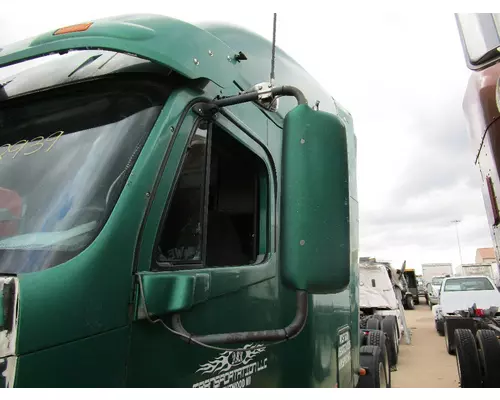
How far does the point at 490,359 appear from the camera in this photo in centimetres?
533

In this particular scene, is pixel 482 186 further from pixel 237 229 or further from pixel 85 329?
pixel 85 329

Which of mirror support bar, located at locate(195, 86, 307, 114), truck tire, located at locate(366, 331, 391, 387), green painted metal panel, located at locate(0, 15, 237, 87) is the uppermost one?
green painted metal panel, located at locate(0, 15, 237, 87)

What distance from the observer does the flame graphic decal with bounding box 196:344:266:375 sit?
1.70m

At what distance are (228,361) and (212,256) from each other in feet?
2.09

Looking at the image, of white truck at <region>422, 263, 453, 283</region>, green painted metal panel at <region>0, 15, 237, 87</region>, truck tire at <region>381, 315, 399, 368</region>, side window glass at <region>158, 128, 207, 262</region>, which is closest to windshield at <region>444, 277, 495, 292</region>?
truck tire at <region>381, 315, 399, 368</region>

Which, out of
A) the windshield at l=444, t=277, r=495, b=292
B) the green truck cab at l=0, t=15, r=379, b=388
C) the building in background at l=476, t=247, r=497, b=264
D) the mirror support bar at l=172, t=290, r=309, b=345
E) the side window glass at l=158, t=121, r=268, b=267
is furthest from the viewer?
the building in background at l=476, t=247, r=497, b=264

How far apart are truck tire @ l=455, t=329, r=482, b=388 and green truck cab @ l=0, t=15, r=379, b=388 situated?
14.9 ft

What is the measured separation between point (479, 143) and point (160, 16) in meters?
2.97

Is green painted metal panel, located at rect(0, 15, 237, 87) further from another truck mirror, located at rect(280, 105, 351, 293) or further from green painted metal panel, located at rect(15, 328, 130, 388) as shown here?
green painted metal panel, located at rect(15, 328, 130, 388)

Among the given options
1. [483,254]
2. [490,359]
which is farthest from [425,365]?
[483,254]

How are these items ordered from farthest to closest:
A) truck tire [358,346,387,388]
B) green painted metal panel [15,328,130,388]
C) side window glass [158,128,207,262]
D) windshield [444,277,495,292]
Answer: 1. windshield [444,277,495,292]
2. truck tire [358,346,387,388]
3. side window glass [158,128,207,262]
4. green painted metal panel [15,328,130,388]

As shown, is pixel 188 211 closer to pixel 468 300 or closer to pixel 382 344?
pixel 382 344

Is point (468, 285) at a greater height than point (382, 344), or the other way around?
point (468, 285)

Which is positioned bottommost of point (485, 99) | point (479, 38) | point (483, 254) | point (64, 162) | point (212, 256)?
point (212, 256)
